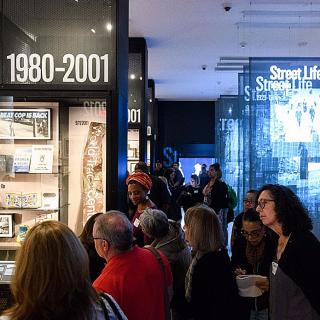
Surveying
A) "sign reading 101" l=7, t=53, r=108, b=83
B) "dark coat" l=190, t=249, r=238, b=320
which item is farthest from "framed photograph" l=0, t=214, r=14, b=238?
"dark coat" l=190, t=249, r=238, b=320

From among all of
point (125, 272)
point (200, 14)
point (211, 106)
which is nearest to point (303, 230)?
point (125, 272)

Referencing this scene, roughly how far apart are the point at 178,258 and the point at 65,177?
1.11 metres

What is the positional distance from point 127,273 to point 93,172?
1.51 metres

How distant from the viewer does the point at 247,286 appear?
293 cm

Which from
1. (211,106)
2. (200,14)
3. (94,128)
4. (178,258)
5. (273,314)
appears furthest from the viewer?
(211,106)

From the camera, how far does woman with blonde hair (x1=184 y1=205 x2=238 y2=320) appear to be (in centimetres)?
278

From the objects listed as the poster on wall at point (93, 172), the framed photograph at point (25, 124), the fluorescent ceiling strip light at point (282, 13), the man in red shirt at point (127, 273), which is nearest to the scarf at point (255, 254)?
the man in red shirt at point (127, 273)

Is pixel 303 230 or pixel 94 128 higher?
pixel 94 128

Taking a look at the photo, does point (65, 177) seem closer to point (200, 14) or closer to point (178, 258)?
point (178, 258)

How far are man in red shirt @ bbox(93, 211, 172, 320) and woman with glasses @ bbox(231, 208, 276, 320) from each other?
82cm

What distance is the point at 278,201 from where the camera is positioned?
2771 millimetres

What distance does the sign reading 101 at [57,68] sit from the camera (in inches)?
137

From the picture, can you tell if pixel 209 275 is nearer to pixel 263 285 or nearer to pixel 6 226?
pixel 263 285

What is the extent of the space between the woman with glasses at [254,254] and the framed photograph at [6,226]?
5.48 feet
